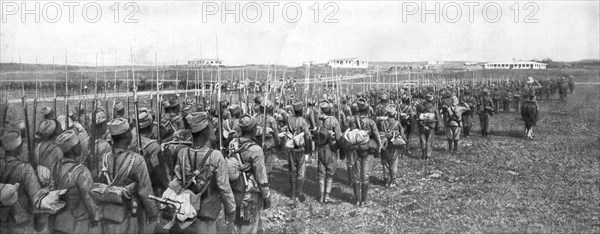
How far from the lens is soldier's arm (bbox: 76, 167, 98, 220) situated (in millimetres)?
4906

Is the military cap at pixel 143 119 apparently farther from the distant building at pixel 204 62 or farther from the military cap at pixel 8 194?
the military cap at pixel 8 194

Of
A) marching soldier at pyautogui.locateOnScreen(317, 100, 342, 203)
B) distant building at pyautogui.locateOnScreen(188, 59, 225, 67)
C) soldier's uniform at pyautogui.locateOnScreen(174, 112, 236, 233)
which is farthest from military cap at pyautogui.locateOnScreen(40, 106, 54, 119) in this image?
marching soldier at pyautogui.locateOnScreen(317, 100, 342, 203)

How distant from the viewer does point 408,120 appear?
48.4ft

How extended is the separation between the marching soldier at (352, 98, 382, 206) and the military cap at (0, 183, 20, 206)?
20.8 ft

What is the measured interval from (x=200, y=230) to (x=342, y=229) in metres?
3.68

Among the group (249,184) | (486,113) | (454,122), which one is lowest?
(249,184)

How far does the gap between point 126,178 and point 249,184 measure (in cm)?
176

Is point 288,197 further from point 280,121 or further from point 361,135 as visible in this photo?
point 280,121

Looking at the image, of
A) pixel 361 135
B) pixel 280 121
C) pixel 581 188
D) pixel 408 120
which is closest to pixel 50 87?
pixel 280 121

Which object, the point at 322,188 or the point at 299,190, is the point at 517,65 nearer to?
the point at 322,188

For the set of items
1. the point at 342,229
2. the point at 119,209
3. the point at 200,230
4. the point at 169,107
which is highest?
the point at 169,107

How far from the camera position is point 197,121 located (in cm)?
525

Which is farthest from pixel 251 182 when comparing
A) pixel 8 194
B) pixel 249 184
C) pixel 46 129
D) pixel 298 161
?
pixel 298 161

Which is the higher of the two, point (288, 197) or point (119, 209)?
point (119, 209)
